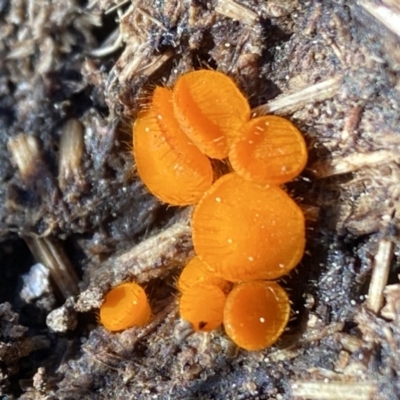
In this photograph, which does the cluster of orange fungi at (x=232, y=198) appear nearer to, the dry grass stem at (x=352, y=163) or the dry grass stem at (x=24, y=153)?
the dry grass stem at (x=352, y=163)

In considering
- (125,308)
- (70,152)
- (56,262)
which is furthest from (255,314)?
(70,152)

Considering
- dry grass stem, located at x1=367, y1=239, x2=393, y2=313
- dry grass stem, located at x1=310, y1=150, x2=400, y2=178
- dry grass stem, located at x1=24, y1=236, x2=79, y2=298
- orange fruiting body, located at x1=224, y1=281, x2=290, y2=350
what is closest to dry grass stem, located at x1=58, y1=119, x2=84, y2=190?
dry grass stem, located at x1=24, y1=236, x2=79, y2=298

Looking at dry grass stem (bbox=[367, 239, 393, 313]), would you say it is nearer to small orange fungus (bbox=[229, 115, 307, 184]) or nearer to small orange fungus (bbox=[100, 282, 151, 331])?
small orange fungus (bbox=[229, 115, 307, 184])

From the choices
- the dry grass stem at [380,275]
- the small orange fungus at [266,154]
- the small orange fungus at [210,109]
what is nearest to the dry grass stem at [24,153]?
the small orange fungus at [210,109]

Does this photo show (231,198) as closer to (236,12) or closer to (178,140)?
(178,140)

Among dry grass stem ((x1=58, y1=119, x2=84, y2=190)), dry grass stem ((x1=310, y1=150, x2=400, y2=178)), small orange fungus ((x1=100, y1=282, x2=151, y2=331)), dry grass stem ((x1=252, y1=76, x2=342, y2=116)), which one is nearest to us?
dry grass stem ((x1=310, y1=150, x2=400, y2=178))

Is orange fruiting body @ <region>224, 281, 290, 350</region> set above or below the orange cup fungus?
below
